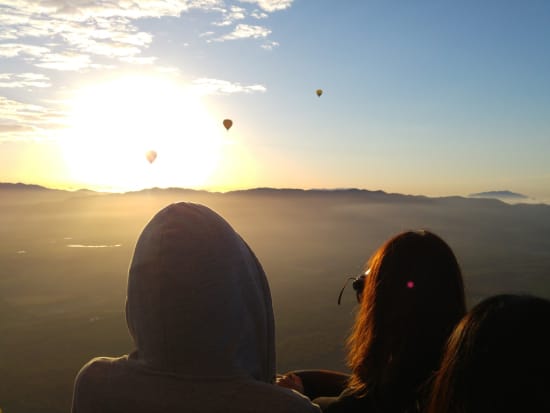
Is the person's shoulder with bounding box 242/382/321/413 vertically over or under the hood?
under

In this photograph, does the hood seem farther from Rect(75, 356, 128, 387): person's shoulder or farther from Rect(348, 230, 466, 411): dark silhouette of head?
Rect(348, 230, 466, 411): dark silhouette of head

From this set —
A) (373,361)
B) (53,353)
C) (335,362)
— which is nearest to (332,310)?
(335,362)

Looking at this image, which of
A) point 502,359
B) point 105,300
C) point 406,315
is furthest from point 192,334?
point 105,300

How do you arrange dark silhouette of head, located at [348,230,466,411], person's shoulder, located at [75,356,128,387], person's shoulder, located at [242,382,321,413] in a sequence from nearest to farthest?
person's shoulder, located at [242,382,321,413] < person's shoulder, located at [75,356,128,387] < dark silhouette of head, located at [348,230,466,411]

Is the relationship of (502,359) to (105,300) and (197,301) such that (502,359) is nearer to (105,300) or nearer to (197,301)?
(197,301)

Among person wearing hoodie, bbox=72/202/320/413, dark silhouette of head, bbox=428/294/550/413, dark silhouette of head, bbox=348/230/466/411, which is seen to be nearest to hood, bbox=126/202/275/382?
person wearing hoodie, bbox=72/202/320/413

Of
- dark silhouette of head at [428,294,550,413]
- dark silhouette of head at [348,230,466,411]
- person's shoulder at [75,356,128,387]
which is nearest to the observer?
dark silhouette of head at [428,294,550,413]

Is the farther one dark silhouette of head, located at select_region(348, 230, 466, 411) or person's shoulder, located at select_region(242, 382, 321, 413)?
dark silhouette of head, located at select_region(348, 230, 466, 411)
